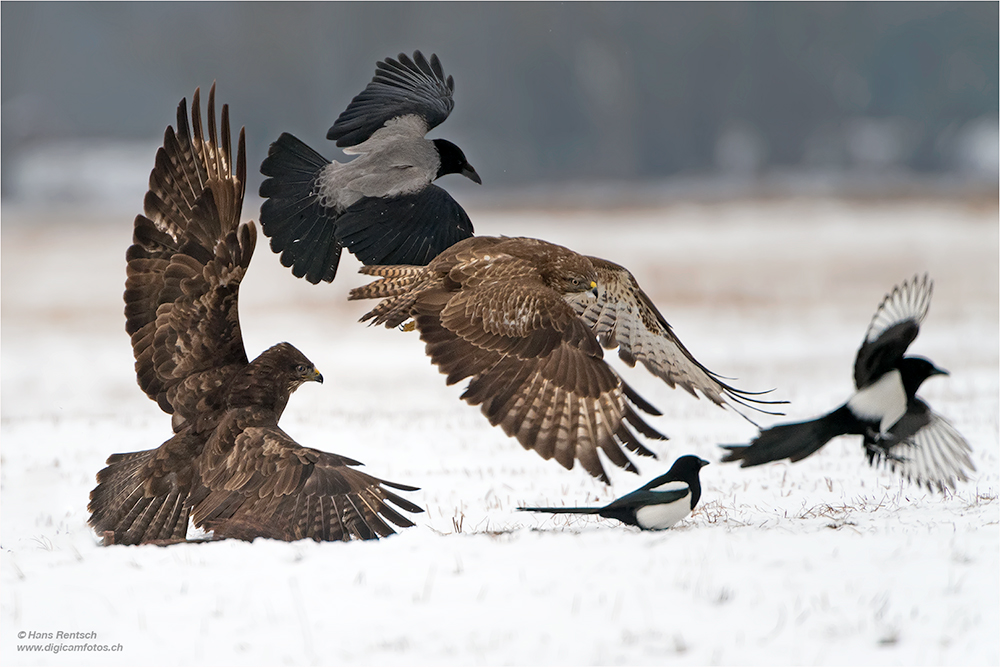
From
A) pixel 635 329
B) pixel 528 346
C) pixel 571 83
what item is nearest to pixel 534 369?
pixel 528 346

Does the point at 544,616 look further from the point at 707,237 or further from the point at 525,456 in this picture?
the point at 707,237

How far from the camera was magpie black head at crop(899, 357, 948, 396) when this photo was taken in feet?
15.0

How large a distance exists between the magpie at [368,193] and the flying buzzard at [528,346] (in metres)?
0.91

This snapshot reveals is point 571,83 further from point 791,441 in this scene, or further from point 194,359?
point 791,441

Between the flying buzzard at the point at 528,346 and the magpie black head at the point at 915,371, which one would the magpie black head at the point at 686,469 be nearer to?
the flying buzzard at the point at 528,346

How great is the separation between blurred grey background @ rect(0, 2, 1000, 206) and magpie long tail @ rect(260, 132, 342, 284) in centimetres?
3512

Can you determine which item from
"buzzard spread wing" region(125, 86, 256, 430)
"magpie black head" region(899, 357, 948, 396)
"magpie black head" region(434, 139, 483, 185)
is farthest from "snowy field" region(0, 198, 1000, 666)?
"magpie black head" region(434, 139, 483, 185)

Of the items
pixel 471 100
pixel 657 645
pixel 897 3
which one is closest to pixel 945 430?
pixel 657 645

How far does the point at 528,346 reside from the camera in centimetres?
484

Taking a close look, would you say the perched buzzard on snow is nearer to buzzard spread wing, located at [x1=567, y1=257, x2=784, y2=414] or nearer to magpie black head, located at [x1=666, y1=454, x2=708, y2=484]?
magpie black head, located at [x1=666, y1=454, x2=708, y2=484]

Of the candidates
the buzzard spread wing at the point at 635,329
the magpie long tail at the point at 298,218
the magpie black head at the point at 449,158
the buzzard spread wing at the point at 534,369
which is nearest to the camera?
the buzzard spread wing at the point at 534,369

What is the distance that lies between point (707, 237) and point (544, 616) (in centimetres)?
1798

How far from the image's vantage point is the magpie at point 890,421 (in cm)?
454

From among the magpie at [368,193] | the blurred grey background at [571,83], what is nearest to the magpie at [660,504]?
the magpie at [368,193]
